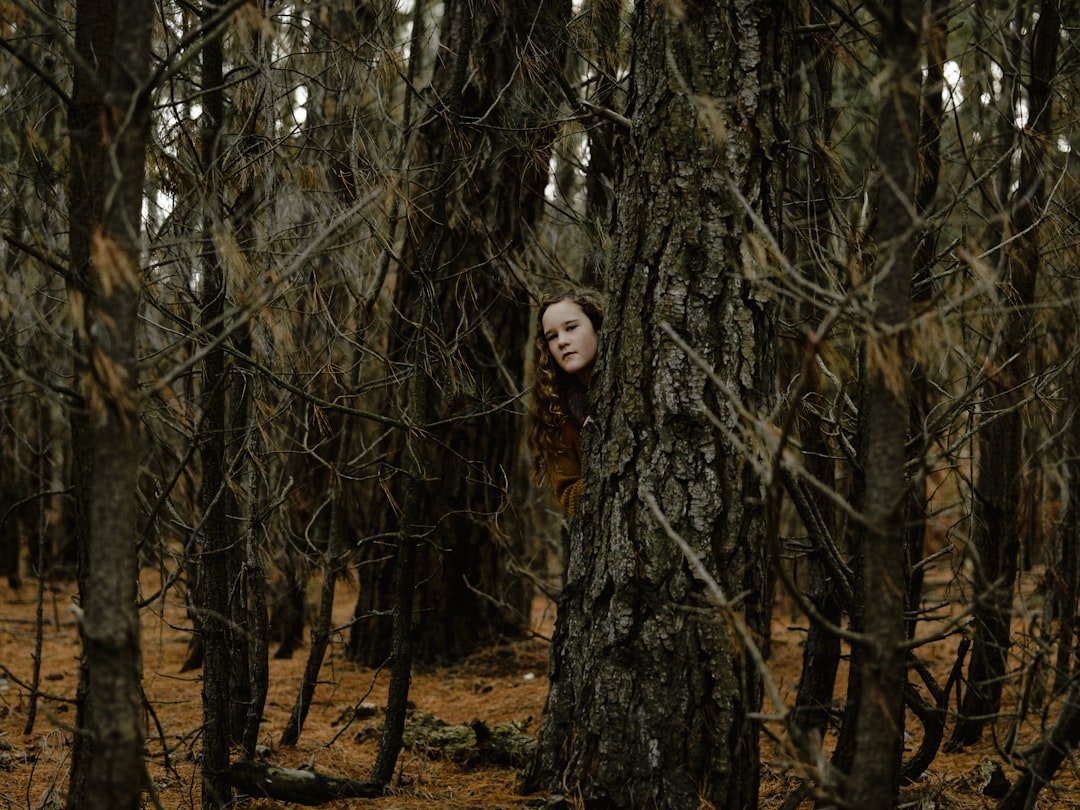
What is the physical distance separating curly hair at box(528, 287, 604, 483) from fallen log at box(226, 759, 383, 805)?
1.34 meters

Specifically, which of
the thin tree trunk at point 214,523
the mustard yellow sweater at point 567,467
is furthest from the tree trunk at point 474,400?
the thin tree trunk at point 214,523

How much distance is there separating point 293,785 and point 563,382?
5.76 ft

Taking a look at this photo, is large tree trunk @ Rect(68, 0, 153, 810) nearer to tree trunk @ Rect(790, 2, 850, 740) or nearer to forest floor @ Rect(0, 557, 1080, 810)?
forest floor @ Rect(0, 557, 1080, 810)

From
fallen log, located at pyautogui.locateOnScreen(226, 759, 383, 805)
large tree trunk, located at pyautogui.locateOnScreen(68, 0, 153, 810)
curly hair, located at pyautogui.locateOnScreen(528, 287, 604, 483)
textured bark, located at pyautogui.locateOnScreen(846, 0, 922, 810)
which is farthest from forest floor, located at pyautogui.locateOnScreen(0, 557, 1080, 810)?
curly hair, located at pyautogui.locateOnScreen(528, 287, 604, 483)

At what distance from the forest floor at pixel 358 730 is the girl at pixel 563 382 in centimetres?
105

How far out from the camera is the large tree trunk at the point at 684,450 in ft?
8.88

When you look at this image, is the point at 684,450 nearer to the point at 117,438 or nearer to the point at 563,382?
the point at 563,382

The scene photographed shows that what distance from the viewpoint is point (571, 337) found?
3.50 m

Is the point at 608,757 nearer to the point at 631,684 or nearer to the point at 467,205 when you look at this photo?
the point at 631,684

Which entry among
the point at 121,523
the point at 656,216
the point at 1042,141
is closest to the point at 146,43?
the point at 121,523

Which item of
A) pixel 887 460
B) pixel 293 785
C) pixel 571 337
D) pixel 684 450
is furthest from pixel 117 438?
pixel 571 337

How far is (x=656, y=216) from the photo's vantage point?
9.24ft

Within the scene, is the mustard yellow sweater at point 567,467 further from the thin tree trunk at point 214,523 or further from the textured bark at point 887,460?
the textured bark at point 887,460

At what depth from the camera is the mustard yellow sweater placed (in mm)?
3637
